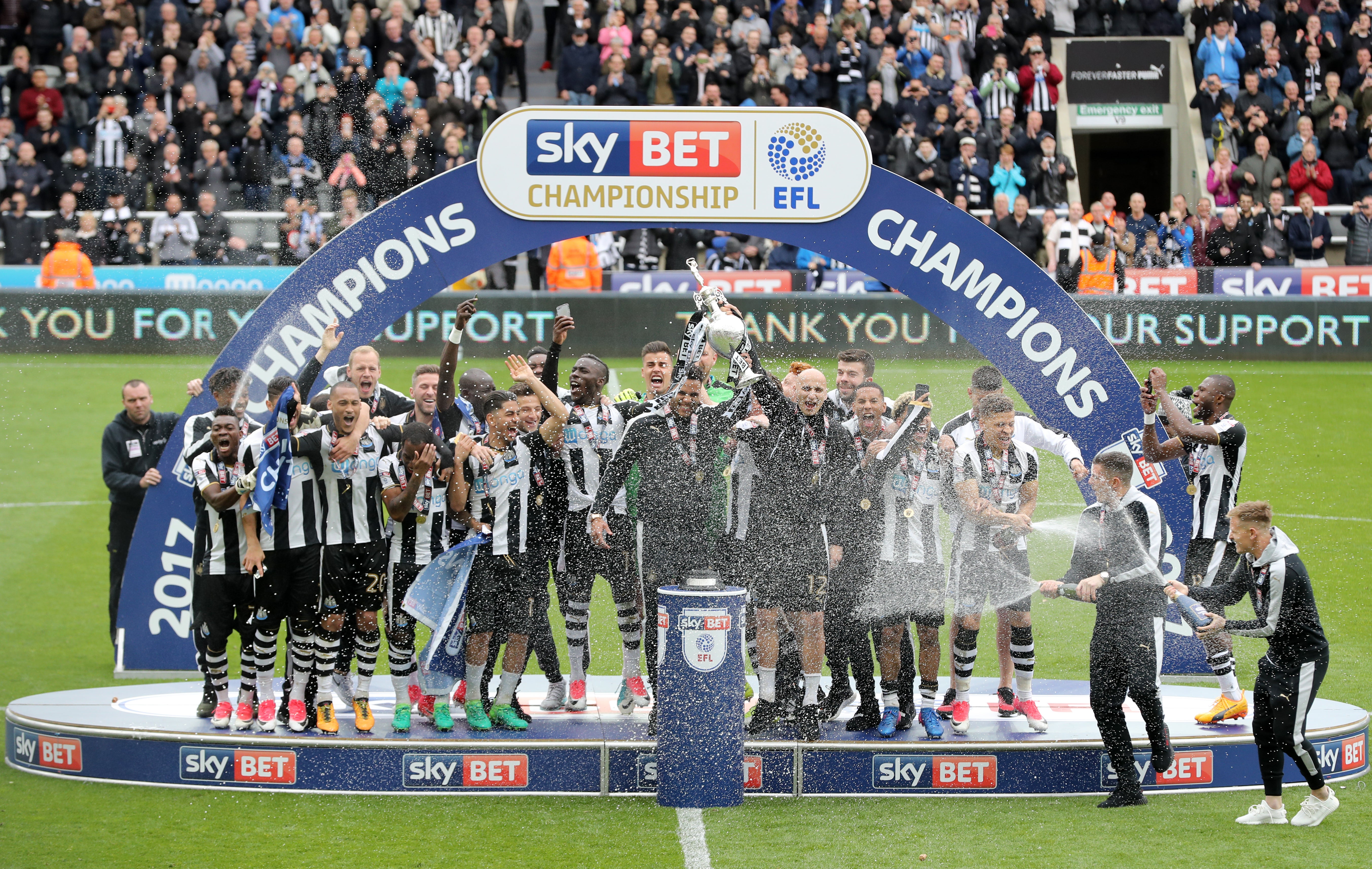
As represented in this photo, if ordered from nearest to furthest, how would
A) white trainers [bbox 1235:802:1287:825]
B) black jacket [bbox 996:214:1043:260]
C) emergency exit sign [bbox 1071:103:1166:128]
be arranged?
1. white trainers [bbox 1235:802:1287:825]
2. black jacket [bbox 996:214:1043:260]
3. emergency exit sign [bbox 1071:103:1166:128]

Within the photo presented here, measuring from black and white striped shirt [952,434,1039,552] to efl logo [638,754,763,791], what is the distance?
58.4 inches

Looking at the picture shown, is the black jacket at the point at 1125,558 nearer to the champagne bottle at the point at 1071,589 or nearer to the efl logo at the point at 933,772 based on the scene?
the champagne bottle at the point at 1071,589

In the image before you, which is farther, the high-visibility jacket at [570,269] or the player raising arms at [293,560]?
the high-visibility jacket at [570,269]

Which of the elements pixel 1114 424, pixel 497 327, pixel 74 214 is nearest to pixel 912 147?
pixel 497 327

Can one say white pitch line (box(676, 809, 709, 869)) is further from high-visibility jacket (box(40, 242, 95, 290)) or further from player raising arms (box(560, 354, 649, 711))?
high-visibility jacket (box(40, 242, 95, 290))

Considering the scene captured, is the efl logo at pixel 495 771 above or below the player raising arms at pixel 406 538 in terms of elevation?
below

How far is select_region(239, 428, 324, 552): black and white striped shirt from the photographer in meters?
7.94

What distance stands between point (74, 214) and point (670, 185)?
14.0m

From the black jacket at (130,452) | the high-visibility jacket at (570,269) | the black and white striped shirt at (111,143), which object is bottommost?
the black jacket at (130,452)

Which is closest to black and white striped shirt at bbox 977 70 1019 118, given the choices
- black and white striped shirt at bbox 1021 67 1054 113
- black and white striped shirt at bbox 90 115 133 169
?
black and white striped shirt at bbox 1021 67 1054 113

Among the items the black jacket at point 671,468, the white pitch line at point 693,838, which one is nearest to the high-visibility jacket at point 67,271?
the black jacket at point 671,468

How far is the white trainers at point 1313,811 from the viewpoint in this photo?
743 centimetres

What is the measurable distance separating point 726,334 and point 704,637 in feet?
4.47

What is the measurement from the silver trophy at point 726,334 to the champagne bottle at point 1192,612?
2.13 meters
